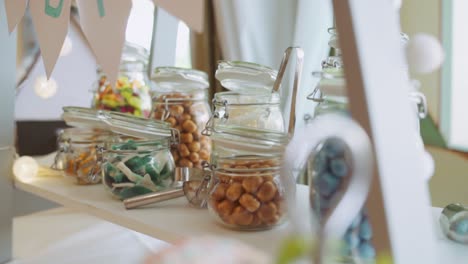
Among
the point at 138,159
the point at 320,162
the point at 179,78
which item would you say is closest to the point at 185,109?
the point at 179,78

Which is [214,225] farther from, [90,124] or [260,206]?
[90,124]

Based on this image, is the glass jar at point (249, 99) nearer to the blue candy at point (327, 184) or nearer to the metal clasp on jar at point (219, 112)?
the metal clasp on jar at point (219, 112)

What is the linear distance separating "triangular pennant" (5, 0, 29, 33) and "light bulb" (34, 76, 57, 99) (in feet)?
1.94

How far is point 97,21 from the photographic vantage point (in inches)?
24.7

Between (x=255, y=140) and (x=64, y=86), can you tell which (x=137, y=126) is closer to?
(x=255, y=140)

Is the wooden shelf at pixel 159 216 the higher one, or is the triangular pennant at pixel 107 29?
the triangular pennant at pixel 107 29

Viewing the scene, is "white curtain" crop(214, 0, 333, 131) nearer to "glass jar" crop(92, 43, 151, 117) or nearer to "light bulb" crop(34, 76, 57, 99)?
"glass jar" crop(92, 43, 151, 117)

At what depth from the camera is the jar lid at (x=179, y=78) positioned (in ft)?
2.50

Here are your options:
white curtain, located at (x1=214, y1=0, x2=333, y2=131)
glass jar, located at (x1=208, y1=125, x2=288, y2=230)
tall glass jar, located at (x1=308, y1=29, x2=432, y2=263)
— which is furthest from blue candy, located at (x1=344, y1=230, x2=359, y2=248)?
white curtain, located at (x1=214, y1=0, x2=333, y2=131)

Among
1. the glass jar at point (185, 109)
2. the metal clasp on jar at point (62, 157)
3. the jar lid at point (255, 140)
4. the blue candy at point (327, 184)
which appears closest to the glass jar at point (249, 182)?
the jar lid at point (255, 140)

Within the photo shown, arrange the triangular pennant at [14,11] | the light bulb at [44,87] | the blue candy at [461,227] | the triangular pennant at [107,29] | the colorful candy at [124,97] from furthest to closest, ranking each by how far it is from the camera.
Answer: the light bulb at [44,87]
the colorful candy at [124,97]
the triangular pennant at [14,11]
the triangular pennant at [107,29]
the blue candy at [461,227]

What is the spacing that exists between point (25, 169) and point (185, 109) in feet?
0.96

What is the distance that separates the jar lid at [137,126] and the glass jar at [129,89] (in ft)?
0.85

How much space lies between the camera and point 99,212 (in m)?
0.61
